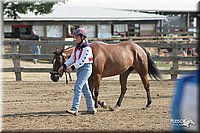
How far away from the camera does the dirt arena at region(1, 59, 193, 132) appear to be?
710 centimetres

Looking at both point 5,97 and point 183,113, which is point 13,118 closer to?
point 5,97

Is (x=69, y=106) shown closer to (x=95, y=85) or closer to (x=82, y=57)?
(x=95, y=85)

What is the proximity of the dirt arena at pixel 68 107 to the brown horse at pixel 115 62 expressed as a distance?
0.56m

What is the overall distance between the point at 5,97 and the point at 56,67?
305 centimetres

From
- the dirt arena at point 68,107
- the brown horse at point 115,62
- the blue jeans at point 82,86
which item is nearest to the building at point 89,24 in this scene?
the dirt arena at point 68,107

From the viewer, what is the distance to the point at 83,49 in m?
8.12


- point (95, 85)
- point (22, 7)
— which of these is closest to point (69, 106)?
point (95, 85)

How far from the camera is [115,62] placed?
910 centimetres

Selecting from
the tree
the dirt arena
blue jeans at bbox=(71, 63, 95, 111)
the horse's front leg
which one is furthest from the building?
blue jeans at bbox=(71, 63, 95, 111)

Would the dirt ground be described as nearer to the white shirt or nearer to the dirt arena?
the dirt arena

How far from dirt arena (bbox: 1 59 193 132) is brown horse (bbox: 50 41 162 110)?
559mm

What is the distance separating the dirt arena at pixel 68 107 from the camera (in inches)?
279

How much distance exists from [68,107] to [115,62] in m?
1.28

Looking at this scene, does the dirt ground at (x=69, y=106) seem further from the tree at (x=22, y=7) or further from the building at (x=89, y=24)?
the building at (x=89, y=24)
